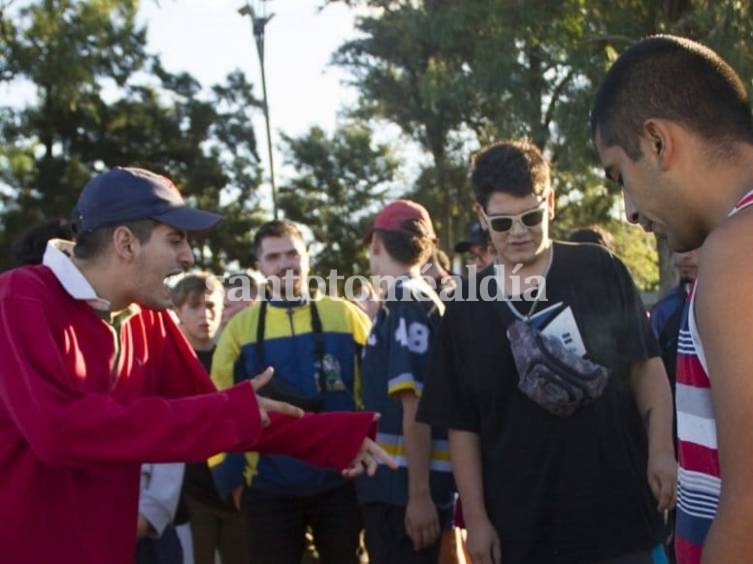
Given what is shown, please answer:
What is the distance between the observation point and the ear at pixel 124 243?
3127 mm

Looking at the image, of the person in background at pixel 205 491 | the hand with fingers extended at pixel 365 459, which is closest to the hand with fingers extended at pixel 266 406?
the hand with fingers extended at pixel 365 459

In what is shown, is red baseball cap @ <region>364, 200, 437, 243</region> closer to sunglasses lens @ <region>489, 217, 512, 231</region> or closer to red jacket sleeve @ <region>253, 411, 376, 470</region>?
sunglasses lens @ <region>489, 217, 512, 231</region>

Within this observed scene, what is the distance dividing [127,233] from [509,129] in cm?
1853

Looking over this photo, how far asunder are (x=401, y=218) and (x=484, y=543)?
1832mm

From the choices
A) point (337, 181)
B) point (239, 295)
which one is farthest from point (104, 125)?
point (239, 295)

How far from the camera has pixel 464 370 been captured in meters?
3.39

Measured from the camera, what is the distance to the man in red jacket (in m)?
2.71

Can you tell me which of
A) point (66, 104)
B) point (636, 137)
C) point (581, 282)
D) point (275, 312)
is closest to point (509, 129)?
point (66, 104)

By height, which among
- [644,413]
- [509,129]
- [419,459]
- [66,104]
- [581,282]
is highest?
[66,104]

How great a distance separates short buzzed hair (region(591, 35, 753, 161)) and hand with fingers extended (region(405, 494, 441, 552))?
2.29 meters

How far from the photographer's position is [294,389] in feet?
15.8

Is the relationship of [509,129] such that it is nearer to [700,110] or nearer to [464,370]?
[464,370]

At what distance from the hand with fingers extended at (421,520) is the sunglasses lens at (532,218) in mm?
1265

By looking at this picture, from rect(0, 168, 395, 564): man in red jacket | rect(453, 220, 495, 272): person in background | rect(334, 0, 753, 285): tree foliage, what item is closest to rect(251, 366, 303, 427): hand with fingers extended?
rect(0, 168, 395, 564): man in red jacket
